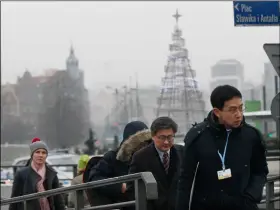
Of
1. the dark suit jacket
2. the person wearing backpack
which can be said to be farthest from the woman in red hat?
the dark suit jacket

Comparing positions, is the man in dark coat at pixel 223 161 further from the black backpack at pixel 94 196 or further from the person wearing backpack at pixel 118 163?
the black backpack at pixel 94 196

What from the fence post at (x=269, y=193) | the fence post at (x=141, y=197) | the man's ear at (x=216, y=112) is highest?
the man's ear at (x=216, y=112)

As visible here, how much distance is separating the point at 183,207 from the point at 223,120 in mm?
638

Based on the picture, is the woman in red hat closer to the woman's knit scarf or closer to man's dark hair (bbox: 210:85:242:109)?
the woman's knit scarf

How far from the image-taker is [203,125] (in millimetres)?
4016

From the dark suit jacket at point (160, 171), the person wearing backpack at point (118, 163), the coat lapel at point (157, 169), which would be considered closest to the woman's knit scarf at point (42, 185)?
the person wearing backpack at point (118, 163)

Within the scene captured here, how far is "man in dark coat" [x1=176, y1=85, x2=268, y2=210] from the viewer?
12.8 ft

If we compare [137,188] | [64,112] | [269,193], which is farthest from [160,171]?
[64,112]

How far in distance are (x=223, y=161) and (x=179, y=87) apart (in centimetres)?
2525

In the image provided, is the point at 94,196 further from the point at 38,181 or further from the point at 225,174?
the point at 225,174

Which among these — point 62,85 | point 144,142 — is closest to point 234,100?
point 144,142

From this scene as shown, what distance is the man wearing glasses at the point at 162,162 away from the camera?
4.98 meters

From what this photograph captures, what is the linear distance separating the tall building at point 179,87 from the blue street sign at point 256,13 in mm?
16067

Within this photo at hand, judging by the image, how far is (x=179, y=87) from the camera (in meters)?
29.1
